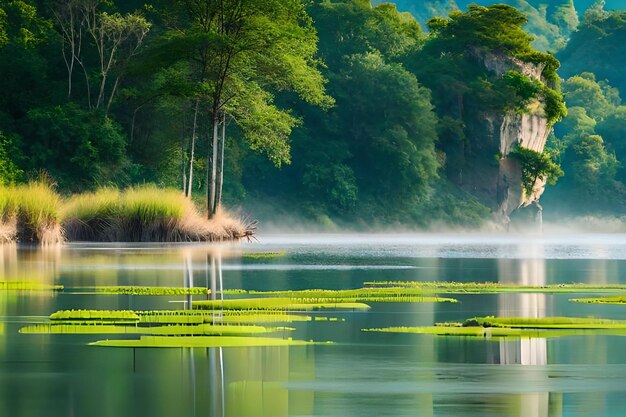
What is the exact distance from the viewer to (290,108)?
2781 inches

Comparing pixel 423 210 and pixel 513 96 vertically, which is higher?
pixel 513 96

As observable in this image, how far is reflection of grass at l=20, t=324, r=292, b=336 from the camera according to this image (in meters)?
12.0

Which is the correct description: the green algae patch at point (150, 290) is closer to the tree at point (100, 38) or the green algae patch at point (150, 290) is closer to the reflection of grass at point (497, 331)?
the reflection of grass at point (497, 331)

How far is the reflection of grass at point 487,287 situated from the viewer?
18.6 m

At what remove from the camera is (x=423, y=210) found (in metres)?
72.2

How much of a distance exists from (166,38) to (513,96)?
98.9 feet

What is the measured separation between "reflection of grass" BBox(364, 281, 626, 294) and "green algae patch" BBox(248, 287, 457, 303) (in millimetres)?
734

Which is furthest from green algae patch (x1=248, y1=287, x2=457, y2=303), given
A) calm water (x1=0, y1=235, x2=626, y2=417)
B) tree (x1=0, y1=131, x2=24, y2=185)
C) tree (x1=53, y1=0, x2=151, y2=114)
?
tree (x1=53, y1=0, x2=151, y2=114)

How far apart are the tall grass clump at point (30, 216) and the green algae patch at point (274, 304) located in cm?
1923

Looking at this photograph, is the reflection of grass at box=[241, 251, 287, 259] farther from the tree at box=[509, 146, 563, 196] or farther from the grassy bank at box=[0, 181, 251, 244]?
the tree at box=[509, 146, 563, 196]

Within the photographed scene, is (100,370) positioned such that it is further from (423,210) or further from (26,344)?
(423,210)

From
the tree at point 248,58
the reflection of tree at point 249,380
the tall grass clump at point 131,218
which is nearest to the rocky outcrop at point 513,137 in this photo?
the tree at point 248,58

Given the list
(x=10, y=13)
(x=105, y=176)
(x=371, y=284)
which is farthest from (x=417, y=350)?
(x=10, y=13)

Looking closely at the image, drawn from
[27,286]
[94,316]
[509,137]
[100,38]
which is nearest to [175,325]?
[94,316]
